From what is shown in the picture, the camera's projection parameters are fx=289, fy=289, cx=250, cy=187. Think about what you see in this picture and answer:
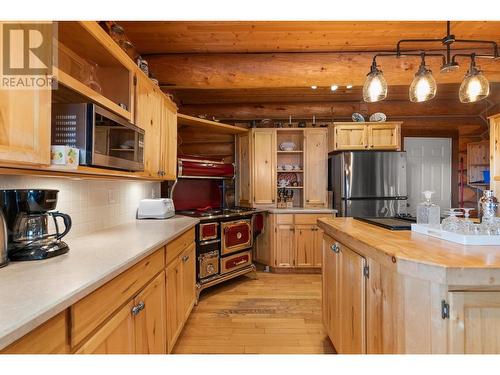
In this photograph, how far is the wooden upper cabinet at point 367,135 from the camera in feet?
13.7

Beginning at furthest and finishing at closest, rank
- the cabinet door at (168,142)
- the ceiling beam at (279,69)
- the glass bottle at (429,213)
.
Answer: the ceiling beam at (279,69)
the cabinet door at (168,142)
the glass bottle at (429,213)

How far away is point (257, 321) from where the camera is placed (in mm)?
2654

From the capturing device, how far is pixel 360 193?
399cm

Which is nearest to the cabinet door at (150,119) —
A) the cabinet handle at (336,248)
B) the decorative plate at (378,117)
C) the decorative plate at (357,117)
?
the cabinet handle at (336,248)

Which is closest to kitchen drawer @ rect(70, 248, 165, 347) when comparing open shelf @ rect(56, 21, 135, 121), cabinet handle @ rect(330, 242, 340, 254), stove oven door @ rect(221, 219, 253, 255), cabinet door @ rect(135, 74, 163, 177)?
open shelf @ rect(56, 21, 135, 121)

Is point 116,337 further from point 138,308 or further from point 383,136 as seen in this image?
point 383,136

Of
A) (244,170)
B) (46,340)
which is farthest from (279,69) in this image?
(46,340)

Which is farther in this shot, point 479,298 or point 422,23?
point 422,23

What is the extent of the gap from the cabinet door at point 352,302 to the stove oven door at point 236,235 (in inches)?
68.9

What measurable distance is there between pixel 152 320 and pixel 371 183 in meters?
3.36

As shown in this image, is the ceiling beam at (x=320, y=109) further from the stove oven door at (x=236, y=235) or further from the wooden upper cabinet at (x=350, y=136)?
the stove oven door at (x=236, y=235)
